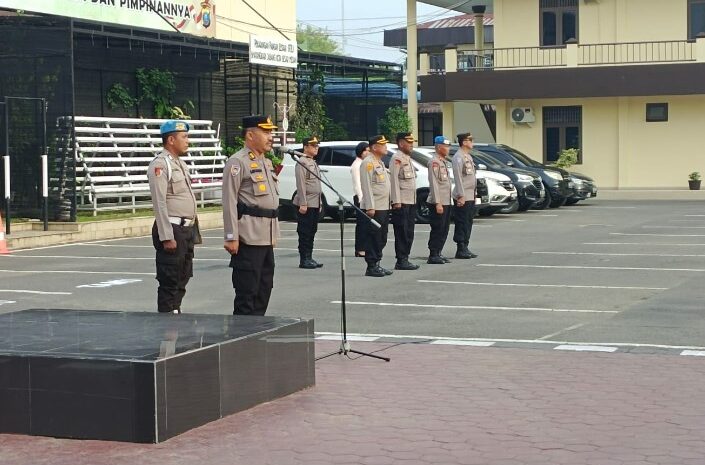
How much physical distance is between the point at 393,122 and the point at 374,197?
2324cm

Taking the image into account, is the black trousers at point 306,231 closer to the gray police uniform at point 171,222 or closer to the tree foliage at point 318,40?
the gray police uniform at point 171,222

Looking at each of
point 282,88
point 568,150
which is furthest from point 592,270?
point 568,150

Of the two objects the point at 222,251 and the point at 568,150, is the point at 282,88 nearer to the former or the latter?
the point at 568,150

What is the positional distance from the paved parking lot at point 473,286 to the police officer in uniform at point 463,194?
38 centimetres

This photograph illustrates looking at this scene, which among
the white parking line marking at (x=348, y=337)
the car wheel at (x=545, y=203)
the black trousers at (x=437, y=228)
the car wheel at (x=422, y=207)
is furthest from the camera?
the car wheel at (x=545, y=203)

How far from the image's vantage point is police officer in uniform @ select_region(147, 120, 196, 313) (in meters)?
10.8

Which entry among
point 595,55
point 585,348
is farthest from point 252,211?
point 595,55

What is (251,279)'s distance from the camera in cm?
1049

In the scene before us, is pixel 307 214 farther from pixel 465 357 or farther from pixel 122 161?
pixel 122 161

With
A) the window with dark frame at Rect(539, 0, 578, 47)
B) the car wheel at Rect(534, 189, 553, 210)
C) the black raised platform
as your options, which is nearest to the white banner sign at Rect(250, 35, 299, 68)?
the car wheel at Rect(534, 189, 553, 210)

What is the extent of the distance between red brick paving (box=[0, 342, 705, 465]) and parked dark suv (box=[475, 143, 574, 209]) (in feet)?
73.4

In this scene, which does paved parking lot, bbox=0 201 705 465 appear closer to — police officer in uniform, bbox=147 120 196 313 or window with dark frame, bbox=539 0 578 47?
police officer in uniform, bbox=147 120 196 313

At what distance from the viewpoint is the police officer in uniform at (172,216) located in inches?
424

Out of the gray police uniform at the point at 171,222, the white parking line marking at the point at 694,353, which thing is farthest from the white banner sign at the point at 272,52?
the white parking line marking at the point at 694,353
